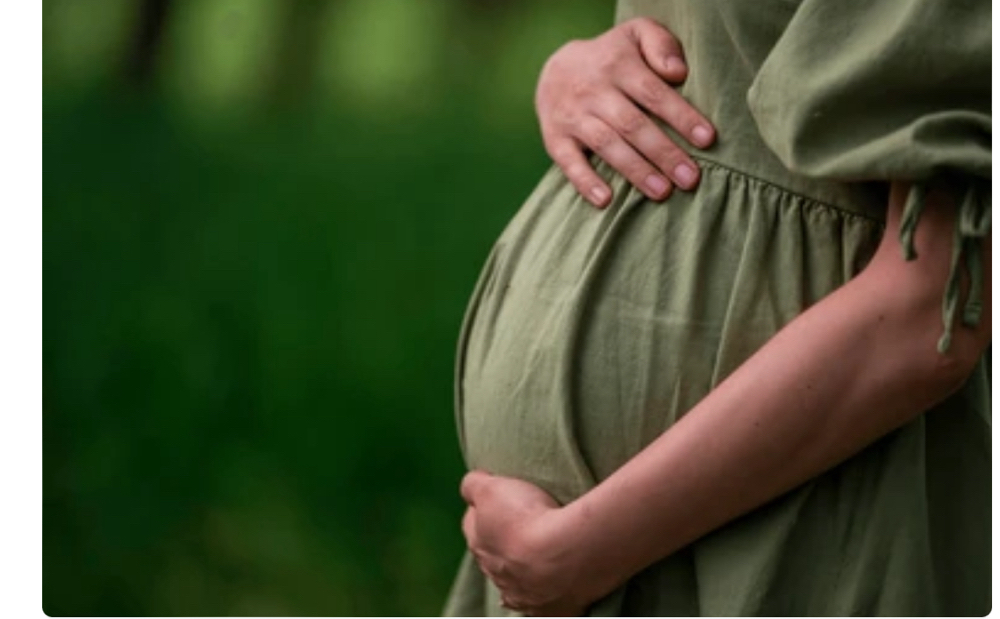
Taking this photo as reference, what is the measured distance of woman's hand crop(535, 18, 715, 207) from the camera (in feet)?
3.70

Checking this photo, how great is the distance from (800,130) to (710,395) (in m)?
0.16

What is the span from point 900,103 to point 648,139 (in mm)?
197

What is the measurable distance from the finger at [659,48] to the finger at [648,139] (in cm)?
3

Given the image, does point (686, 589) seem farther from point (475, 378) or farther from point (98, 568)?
point (98, 568)

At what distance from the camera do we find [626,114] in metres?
1.19

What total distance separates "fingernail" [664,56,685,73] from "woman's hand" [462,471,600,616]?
28 centimetres

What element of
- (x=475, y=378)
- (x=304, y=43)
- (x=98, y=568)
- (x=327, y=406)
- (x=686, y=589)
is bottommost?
(x=98, y=568)

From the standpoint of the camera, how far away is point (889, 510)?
3.52 feet

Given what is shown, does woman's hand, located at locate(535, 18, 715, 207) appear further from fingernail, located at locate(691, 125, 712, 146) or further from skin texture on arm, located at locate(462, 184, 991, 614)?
skin texture on arm, located at locate(462, 184, 991, 614)

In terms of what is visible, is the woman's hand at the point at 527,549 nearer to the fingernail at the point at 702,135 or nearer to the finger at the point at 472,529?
the finger at the point at 472,529

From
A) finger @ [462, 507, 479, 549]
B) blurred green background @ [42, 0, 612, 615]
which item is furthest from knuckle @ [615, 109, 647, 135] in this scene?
blurred green background @ [42, 0, 612, 615]

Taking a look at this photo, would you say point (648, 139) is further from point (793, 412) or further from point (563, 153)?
point (793, 412)

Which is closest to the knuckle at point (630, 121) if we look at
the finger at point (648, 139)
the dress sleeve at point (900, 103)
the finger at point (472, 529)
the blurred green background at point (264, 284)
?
the finger at point (648, 139)

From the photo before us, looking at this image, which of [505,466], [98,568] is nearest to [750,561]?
[505,466]
